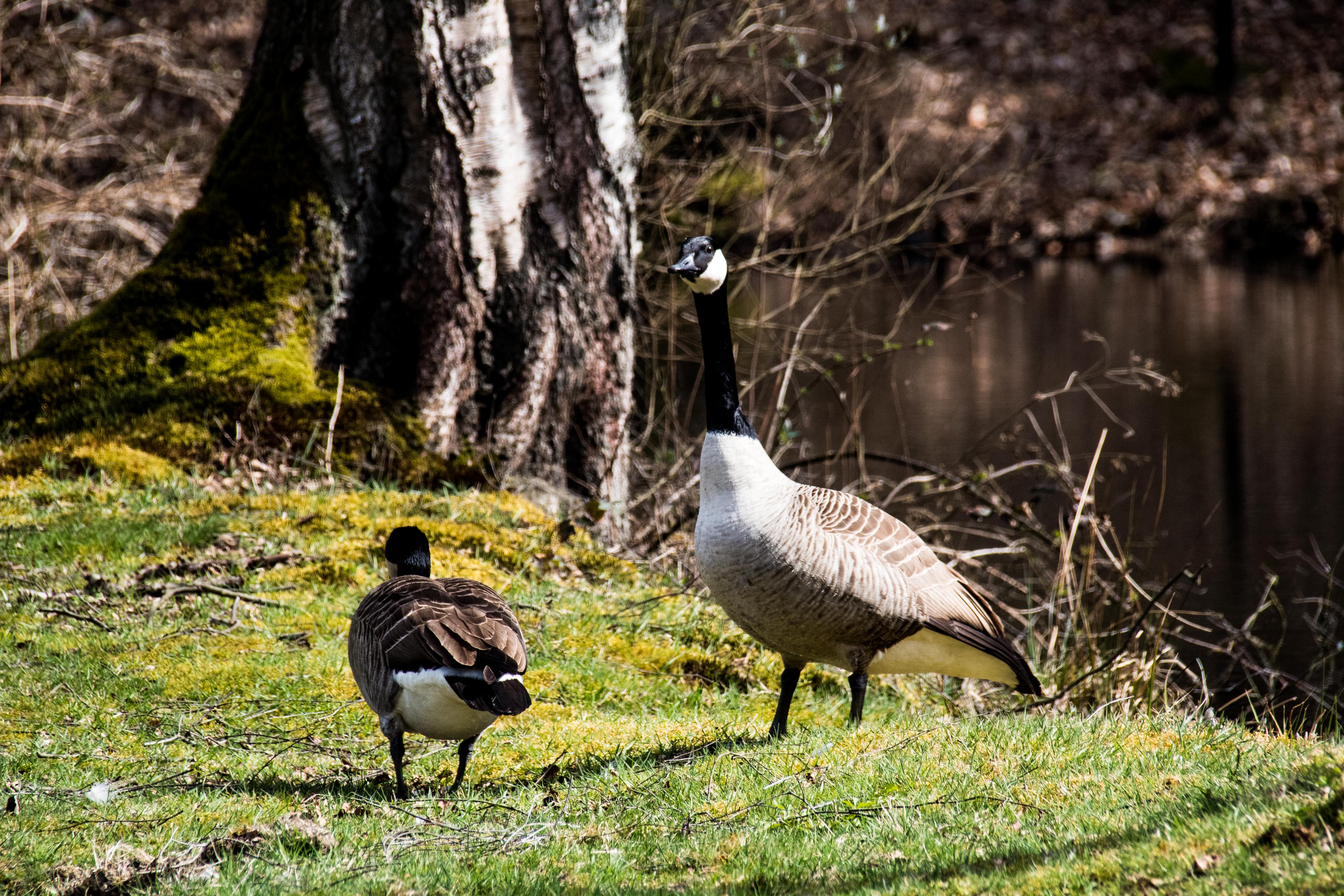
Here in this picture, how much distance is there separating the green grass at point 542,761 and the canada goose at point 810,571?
307 mm

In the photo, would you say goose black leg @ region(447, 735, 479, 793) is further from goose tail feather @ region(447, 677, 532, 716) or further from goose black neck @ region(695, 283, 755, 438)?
goose black neck @ region(695, 283, 755, 438)

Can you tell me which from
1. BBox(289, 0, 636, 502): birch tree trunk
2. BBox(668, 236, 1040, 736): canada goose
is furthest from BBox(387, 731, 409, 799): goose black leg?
BBox(289, 0, 636, 502): birch tree trunk

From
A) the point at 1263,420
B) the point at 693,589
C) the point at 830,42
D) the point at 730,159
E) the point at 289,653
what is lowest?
the point at 1263,420

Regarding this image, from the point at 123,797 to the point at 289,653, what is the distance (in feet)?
5.43

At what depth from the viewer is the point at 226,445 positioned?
8195 millimetres

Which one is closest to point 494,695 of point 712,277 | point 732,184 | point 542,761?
point 542,761

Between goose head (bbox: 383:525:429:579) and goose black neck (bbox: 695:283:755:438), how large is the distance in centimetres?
134

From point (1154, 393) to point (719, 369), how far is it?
12486 mm

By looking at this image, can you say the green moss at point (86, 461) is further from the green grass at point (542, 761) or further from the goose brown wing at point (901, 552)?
the goose brown wing at point (901, 552)

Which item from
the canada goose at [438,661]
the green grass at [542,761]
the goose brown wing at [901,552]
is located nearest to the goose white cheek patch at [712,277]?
the goose brown wing at [901,552]

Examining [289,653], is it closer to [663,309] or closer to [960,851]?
[960,851]

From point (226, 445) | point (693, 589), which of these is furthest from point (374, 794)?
point (226, 445)

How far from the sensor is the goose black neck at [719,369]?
197 inches

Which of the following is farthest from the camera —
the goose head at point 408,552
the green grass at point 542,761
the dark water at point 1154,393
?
the dark water at point 1154,393
